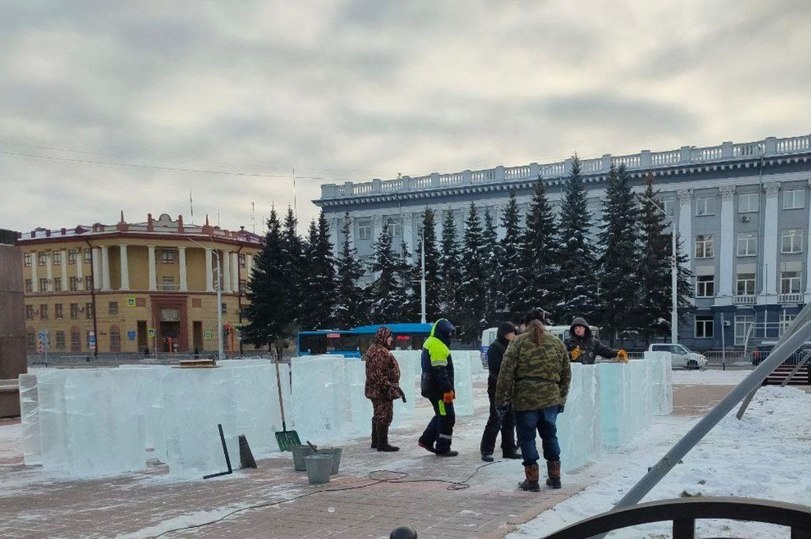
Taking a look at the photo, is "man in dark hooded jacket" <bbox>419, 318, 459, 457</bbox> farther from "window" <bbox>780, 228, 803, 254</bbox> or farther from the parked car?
"window" <bbox>780, 228, 803, 254</bbox>

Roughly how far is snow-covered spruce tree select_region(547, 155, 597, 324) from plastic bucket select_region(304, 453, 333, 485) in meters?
38.7

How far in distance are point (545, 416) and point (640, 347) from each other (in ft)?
137

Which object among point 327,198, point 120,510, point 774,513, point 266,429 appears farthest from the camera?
point 327,198

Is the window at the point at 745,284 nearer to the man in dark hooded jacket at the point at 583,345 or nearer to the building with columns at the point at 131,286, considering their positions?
the man in dark hooded jacket at the point at 583,345

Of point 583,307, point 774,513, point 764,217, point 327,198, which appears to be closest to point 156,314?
point 327,198

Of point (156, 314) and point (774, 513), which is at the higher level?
point (774, 513)

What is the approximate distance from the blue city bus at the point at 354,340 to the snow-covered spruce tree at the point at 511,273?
817 cm

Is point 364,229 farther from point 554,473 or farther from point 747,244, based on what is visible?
point 554,473

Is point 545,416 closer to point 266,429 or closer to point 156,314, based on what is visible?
point 266,429

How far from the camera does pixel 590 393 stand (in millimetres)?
7918

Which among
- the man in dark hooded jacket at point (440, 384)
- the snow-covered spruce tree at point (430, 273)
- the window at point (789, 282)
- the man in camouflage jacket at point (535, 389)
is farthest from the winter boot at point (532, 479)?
the window at point (789, 282)

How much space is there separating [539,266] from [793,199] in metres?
18.5

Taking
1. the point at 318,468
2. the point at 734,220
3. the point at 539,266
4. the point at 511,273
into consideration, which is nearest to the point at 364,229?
the point at 511,273

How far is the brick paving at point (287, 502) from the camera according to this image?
5617 mm
